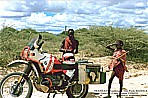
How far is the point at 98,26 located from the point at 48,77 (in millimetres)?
7072

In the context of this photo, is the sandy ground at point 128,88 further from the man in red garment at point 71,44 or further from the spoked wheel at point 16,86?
the man in red garment at point 71,44

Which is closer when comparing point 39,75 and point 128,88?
point 39,75

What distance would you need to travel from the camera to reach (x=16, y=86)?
6367 mm

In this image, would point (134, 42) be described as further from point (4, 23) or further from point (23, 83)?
point (23, 83)

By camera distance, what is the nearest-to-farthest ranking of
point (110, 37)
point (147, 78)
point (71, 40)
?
point (71, 40) → point (147, 78) → point (110, 37)

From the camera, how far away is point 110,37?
12.9 m

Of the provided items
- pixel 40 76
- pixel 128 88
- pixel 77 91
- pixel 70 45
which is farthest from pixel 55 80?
pixel 128 88

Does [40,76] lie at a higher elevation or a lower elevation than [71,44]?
lower

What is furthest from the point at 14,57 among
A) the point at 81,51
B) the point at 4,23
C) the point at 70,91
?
the point at 70,91

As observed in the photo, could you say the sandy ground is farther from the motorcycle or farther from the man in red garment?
the man in red garment

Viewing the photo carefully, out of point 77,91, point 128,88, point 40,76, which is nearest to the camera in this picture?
point 40,76

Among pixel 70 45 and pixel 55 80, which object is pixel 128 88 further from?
pixel 55 80

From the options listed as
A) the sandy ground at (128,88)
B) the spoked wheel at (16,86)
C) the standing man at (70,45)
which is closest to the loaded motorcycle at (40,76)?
the spoked wheel at (16,86)

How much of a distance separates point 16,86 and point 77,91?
123 cm
